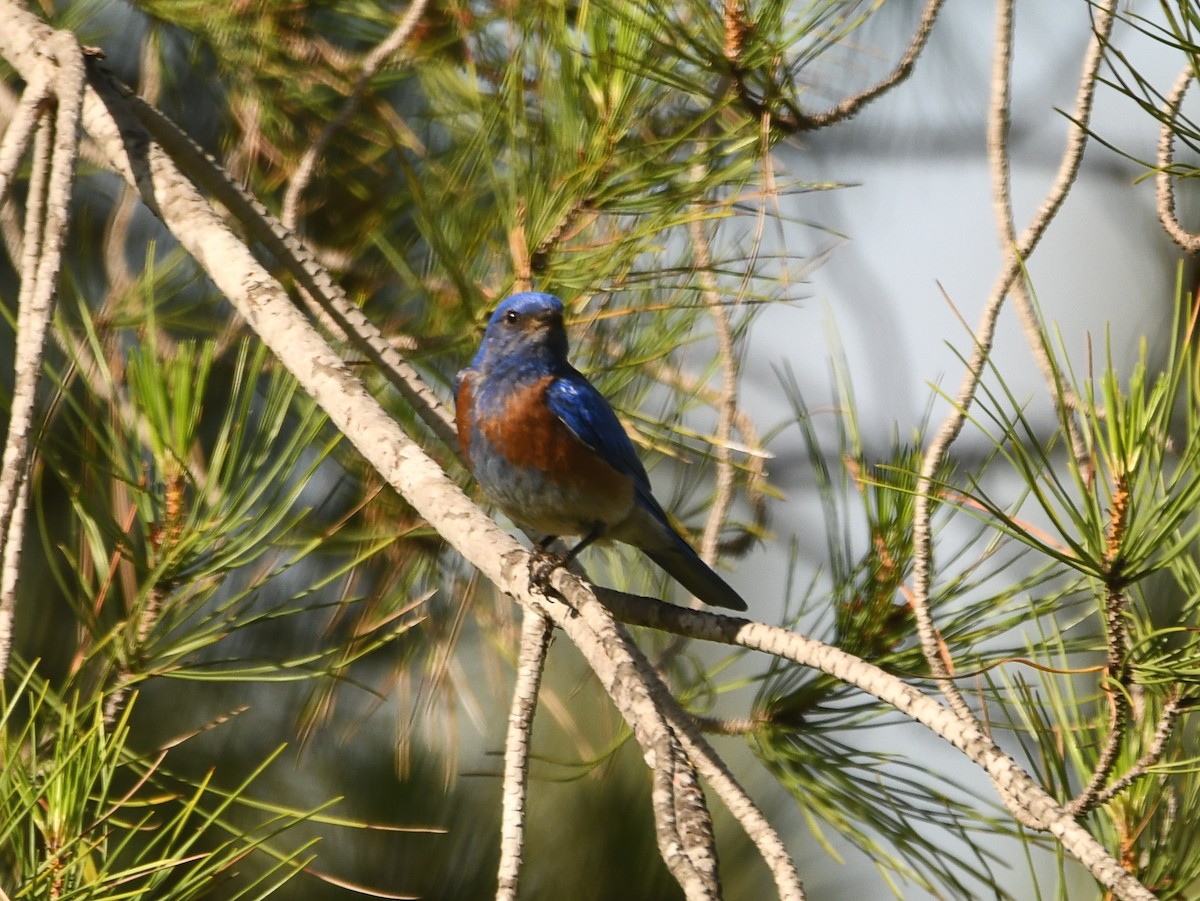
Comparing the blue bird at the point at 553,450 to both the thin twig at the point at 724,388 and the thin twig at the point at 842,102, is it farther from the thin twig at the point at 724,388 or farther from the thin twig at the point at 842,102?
the thin twig at the point at 842,102

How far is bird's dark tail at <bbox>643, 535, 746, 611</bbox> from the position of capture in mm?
2957

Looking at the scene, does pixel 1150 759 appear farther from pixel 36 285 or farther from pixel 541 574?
pixel 36 285

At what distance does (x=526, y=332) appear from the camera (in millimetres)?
2660

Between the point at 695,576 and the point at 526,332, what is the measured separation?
0.77m

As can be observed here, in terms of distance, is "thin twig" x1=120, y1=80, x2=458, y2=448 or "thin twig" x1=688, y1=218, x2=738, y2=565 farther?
"thin twig" x1=688, y1=218, x2=738, y2=565

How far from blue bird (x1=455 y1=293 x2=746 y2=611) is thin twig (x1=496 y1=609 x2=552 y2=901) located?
79 cm

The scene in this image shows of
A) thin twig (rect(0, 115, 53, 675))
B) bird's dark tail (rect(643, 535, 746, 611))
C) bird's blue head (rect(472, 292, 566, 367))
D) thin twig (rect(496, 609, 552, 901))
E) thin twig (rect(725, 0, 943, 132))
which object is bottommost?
thin twig (rect(496, 609, 552, 901))

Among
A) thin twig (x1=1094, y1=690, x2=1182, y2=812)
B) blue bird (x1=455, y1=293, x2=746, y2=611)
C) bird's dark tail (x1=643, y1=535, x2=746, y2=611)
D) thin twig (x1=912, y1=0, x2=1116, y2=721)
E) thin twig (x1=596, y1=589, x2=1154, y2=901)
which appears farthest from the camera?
bird's dark tail (x1=643, y1=535, x2=746, y2=611)

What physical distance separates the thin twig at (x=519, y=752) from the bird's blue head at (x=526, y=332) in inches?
30.0

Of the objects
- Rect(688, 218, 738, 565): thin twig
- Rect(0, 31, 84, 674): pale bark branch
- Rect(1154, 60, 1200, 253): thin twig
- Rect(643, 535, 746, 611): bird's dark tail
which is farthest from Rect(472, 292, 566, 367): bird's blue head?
Rect(1154, 60, 1200, 253): thin twig

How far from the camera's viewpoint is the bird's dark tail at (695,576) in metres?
2.96

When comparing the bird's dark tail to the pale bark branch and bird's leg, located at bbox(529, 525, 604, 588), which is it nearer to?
bird's leg, located at bbox(529, 525, 604, 588)

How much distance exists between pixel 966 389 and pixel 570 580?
2.03 feet

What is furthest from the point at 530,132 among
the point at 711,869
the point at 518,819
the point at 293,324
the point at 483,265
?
the point at 711,869
